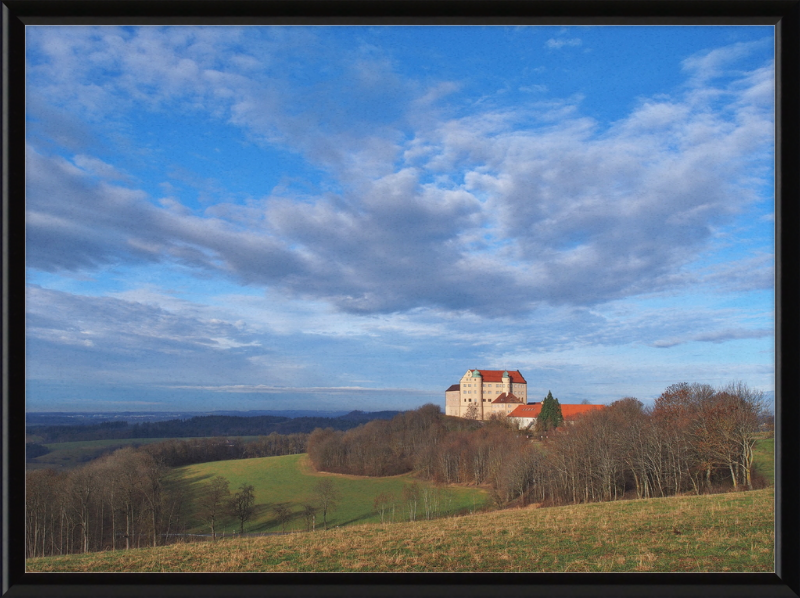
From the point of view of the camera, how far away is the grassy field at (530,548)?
2.66 metres

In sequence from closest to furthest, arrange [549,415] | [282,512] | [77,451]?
1. [77,451]
2. [282,512]
3. [549,415]

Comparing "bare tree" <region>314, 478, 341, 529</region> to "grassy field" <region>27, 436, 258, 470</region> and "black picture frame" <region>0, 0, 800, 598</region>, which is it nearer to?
"grassy field" <region>27, 436, 258, 470</region>

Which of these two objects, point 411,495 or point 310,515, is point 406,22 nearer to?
point 310,515

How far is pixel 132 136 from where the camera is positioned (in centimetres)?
520

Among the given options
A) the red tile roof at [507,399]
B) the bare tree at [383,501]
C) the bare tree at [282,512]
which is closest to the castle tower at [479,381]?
the red tile roof at [507,399]

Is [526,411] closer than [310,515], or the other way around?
[310,515]

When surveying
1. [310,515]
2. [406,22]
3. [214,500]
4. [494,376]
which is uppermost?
Answer: [406,22]

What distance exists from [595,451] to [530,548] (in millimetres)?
11588

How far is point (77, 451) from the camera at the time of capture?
10.2 metres

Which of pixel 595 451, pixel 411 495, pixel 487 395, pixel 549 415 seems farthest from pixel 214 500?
pixel 487 395

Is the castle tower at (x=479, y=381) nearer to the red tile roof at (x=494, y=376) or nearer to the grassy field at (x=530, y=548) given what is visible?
the red tile roof at (x=494, y=376)

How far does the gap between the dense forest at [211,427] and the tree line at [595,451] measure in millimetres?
1984
